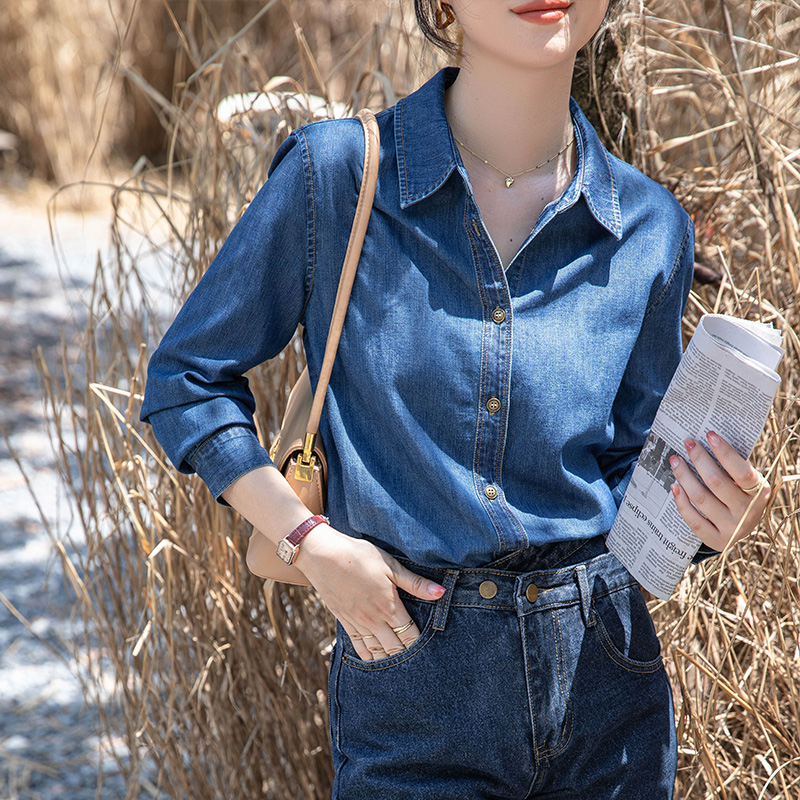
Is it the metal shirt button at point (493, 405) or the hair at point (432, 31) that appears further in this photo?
the hair at point (432, 31)

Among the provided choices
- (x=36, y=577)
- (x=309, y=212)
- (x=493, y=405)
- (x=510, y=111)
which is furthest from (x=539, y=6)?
(x=36, y=577)

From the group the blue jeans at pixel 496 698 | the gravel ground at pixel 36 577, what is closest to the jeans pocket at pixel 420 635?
the blue jeans at pixel 496 698

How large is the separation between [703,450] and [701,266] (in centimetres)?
69

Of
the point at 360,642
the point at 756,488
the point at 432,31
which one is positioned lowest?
the point at 360,642

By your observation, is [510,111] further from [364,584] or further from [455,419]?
[364,584]

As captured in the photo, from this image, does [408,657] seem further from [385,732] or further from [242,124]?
[242,124]

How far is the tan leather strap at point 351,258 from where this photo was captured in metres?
1.13

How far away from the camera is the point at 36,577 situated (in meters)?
3.34

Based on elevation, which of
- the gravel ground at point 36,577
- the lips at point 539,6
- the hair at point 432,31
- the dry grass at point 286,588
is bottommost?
the gravel ground at point 36,577

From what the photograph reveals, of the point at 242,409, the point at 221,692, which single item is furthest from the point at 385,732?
the point at 221,692

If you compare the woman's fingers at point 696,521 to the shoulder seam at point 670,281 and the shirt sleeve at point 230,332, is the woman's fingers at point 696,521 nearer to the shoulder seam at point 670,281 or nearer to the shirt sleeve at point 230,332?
the shoulder seam at point 670,281

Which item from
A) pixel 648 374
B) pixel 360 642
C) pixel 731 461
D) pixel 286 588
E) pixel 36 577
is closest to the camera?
pixel 731 461

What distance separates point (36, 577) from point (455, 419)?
2.61 meters

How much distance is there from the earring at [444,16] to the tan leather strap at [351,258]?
192 mm
